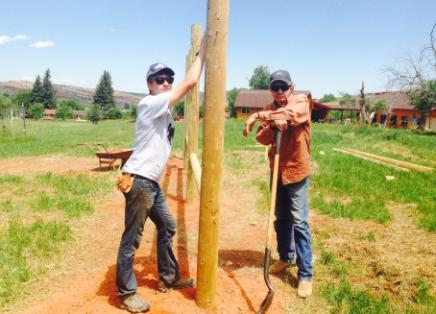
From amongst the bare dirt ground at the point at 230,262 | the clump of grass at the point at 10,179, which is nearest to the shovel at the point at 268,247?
the bare dirt ground at the point at 230,262

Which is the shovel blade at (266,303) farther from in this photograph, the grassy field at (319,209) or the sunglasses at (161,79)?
the sunglasses at (161,79)

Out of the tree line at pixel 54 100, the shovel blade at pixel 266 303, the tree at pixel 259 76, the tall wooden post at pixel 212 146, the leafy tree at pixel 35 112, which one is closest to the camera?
the tall wooden post at pixel 212 146

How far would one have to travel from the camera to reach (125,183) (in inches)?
126

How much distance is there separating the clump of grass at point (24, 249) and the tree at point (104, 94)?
289 ft

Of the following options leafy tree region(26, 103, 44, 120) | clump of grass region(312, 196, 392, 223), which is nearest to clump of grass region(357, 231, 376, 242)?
clump of grass region(312, 196, 392, 223)

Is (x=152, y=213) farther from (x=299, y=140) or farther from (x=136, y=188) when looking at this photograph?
(x=299, y=140)

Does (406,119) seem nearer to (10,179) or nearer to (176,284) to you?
(10,179)

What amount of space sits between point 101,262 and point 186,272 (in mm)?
1111

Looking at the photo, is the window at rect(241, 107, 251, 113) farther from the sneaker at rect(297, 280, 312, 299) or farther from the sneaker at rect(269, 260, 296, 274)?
the sneaker at rect(297, 280, 312, 299)

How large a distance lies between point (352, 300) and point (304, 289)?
466mm

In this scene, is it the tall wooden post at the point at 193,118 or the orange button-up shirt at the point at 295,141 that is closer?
the orange button-up shirt at the point at 295,141

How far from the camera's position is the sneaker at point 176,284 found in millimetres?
3734

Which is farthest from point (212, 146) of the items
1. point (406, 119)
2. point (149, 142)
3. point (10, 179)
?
point (406, 119)

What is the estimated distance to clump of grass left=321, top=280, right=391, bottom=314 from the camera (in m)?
3.57
